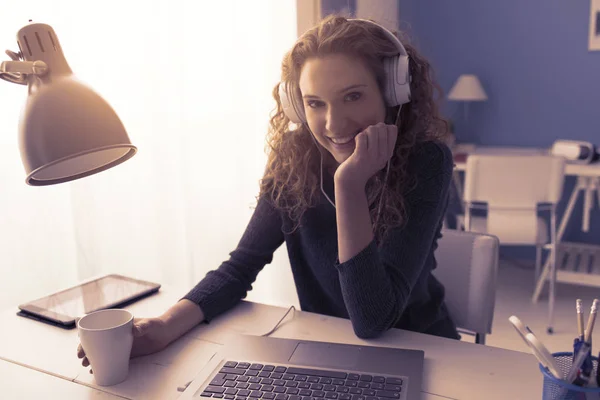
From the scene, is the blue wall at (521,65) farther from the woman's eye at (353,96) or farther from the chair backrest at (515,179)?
the woman's eye at (353,96)

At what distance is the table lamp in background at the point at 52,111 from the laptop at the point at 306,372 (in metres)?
0.36

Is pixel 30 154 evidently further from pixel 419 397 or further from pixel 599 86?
pixel 599 86

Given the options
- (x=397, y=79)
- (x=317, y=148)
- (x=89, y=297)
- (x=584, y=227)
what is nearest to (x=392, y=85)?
(x=397, y=79)

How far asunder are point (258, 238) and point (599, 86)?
2842mm

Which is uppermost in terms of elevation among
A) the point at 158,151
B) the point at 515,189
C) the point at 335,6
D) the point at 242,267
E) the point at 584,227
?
the point at 335,6

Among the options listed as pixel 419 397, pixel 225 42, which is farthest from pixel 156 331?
pixel 225 42

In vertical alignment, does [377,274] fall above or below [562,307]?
above

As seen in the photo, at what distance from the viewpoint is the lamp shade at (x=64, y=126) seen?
2.29 feet

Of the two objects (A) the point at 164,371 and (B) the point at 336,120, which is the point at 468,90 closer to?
(B) the point at 336,120

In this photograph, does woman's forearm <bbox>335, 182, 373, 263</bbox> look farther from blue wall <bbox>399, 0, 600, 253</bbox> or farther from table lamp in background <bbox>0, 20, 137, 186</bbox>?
blue wall <bbox>399, 0, 600, 253</bbox>

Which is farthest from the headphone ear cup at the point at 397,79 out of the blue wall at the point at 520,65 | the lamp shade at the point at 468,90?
the lamp shade at the point at 468,90

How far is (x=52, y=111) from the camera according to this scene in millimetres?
709

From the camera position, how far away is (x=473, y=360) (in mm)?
866

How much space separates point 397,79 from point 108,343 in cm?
68
